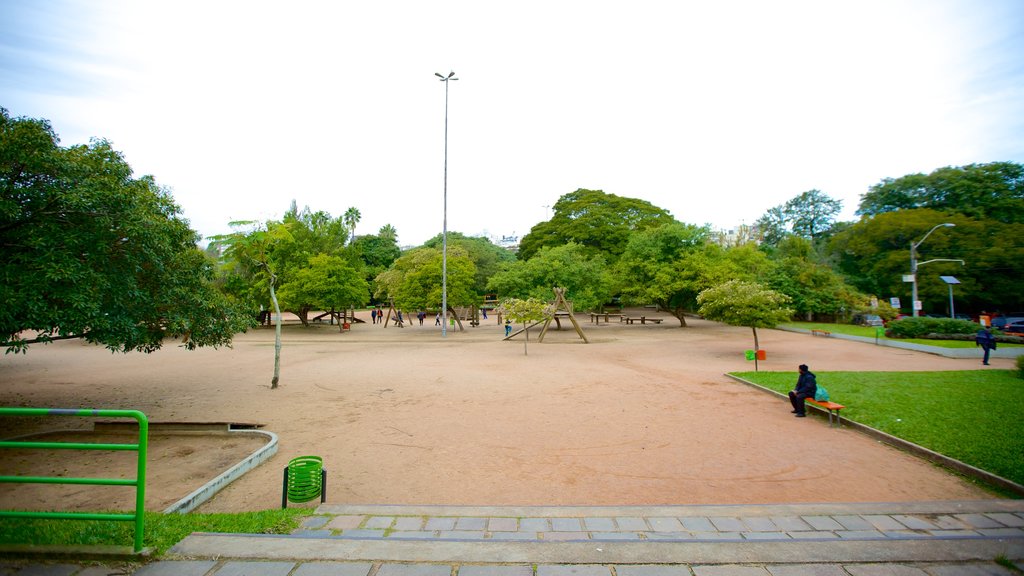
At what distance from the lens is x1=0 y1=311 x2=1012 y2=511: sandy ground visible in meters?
6.86

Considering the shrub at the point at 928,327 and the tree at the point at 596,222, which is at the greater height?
the tree at the point at 596,222

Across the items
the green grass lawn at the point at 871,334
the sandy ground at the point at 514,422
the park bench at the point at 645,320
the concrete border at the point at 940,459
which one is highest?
the park bench at the point at 645,320

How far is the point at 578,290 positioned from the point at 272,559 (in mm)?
29165

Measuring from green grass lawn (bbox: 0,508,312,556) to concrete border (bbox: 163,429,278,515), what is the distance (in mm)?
886

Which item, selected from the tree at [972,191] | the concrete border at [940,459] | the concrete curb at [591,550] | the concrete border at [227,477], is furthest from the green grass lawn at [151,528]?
the tree at [972,191]

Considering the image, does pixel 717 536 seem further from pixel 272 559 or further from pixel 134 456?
pixel 134 456

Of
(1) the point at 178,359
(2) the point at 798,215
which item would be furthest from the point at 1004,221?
(1) the point at 178,359

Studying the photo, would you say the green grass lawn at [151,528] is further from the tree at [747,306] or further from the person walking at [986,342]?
the person walking at [986,342]

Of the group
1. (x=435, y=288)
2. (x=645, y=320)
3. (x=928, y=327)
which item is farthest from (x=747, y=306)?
(x=435, y=288)

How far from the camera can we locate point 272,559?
12.0ft

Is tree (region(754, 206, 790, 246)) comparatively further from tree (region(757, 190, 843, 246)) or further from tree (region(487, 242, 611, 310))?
tree (region(487, 242, 611, 310))

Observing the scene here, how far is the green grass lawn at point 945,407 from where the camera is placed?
767 centimetres

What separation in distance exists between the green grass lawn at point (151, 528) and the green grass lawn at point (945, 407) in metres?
9.68

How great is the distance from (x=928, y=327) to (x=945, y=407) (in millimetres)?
18586
